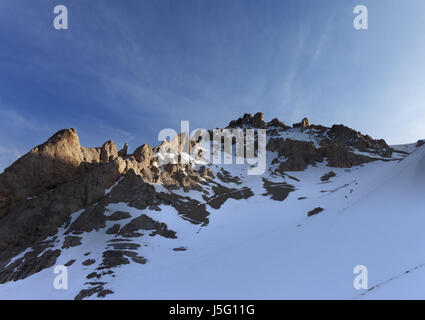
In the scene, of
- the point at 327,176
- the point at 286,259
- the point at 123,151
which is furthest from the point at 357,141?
the point at 286,259

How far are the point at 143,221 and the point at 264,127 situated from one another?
134 m

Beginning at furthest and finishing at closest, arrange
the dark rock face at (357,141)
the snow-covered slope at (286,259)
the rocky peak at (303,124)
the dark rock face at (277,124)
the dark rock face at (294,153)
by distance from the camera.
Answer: the dark rock face at (277,124) → the rocky peak at (303,124) → the dark rock face at (357,141) → the dark rock face at (294,153) → the snow-covered slope at (286,259)

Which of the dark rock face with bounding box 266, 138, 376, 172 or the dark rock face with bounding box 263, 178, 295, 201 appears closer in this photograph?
the dark rock face with bounding box 263, 178, 295, 201

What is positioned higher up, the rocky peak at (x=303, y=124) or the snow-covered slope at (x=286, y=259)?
the rocky peak at (x=303, y=124)

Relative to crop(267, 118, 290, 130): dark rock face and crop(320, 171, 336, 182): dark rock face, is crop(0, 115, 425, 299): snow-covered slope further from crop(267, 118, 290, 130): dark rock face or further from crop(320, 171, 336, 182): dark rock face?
crop(267, 118, 290, 130): dark rock face

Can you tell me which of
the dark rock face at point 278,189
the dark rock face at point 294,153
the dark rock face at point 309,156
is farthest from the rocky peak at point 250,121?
the dark rock face at point 278,189

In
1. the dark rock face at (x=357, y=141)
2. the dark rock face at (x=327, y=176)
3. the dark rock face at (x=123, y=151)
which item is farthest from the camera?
the dark rock face at (x=357, y=141)

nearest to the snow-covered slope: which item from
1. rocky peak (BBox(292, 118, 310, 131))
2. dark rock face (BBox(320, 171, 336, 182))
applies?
dark rock face (BBox(320, 171, 336, 182))

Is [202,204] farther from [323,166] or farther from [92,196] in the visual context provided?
[323,166]

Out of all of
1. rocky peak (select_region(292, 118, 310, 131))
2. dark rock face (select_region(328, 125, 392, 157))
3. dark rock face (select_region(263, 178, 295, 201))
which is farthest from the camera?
rocky peak (select_region(292, 118, 310, 131))

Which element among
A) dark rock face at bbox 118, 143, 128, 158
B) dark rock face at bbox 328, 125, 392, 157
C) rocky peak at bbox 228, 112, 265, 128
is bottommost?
dark rock face at bbox 118, 143, 128, 158

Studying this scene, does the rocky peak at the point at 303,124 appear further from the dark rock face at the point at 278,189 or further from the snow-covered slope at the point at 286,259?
the snow-covered slope at the point at 286,259

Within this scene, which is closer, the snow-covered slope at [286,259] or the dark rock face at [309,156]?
the snow-covered slope at [286,259]

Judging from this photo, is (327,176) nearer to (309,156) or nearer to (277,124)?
(309,156)
